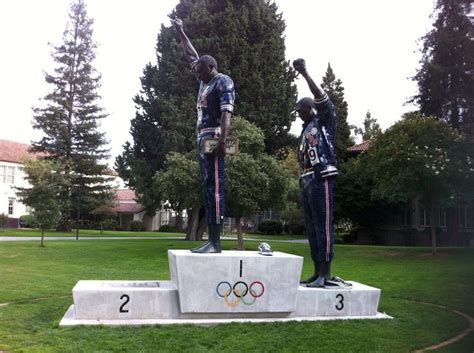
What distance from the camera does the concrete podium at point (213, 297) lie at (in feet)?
23.1

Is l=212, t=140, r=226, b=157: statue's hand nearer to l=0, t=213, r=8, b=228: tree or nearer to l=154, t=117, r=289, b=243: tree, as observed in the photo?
l=154, t=117, r=289, b=243: tree

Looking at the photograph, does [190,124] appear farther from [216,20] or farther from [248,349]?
[248,349]

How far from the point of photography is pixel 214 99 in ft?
25.8

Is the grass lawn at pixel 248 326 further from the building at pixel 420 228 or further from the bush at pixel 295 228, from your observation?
the bush at pixel 295 228

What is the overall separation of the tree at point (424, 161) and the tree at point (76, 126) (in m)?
26.0

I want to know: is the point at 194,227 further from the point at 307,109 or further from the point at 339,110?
the point at 307,109

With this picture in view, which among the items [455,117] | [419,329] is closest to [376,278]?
[419,329]

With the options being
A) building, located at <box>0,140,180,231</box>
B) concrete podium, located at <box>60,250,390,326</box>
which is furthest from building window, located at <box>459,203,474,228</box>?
concrete podium, located at <box>60,250,390,326</box>

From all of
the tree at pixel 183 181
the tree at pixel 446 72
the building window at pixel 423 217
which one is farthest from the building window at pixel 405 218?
the tree at pixel 183 181

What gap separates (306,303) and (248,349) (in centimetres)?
192

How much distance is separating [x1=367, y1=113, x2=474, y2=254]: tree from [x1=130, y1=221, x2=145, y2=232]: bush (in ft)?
114

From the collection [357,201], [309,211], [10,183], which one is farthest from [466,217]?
[10,183]

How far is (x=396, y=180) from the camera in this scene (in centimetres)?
2005

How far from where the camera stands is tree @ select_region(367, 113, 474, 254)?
19.3m
